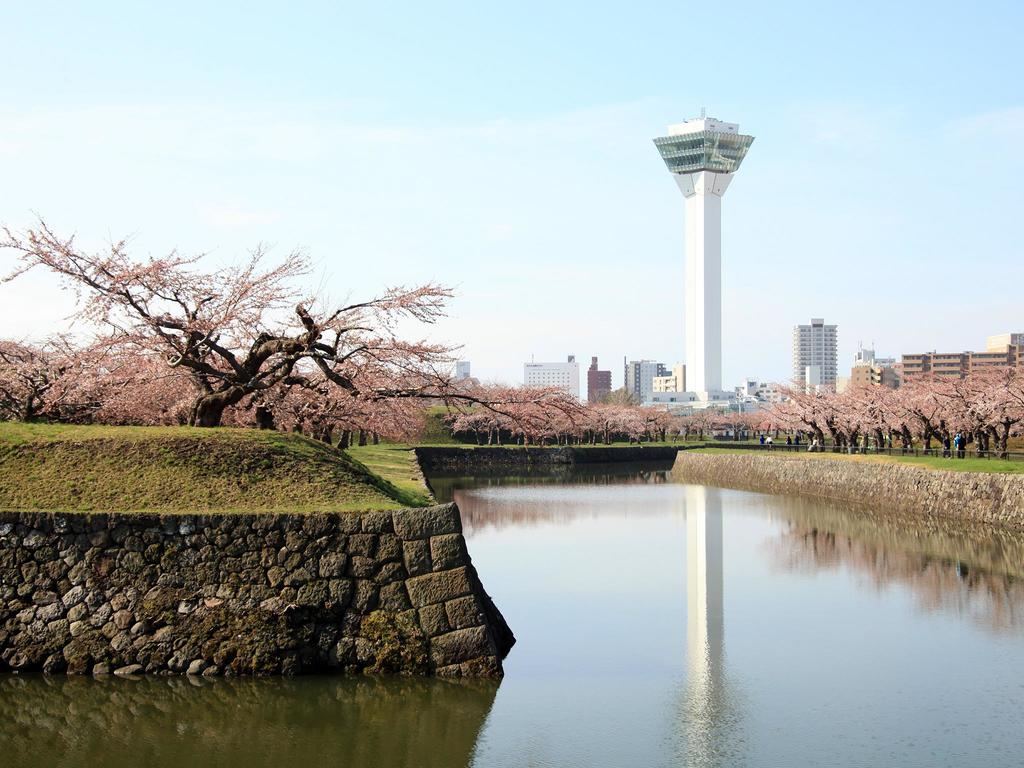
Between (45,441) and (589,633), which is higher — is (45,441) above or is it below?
above

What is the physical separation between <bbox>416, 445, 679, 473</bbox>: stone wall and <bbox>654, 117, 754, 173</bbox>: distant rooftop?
97757 millimetres

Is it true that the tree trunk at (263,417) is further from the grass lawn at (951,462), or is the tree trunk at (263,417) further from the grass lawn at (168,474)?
the grass lawn at (951,462)

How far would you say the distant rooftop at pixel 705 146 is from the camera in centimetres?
15950

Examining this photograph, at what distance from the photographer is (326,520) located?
11.3m

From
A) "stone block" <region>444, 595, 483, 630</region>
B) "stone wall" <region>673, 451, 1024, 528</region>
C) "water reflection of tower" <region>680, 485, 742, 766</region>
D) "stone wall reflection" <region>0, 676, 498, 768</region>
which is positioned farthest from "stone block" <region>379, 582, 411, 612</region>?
"stone wall" <region>673, 451, 1024, 528</region>

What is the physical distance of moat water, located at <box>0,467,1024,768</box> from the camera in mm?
9641

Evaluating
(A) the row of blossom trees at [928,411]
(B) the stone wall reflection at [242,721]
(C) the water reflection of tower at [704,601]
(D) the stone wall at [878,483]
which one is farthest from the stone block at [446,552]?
(A) the row of blossom trees at [928,411]

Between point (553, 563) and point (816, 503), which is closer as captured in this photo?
point (553, 563)

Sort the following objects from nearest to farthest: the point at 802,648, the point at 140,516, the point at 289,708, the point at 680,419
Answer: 1. the point at 289,708
2. the point at 140,516
3. the point at 802,648
4. the point at 680,419

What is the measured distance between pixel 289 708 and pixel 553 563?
11586mm

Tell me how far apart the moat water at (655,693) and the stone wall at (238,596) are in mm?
311

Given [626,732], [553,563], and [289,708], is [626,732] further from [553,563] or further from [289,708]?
[553,563]

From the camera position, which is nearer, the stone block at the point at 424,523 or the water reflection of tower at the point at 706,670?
the water reflection of tower at the point at 706,670

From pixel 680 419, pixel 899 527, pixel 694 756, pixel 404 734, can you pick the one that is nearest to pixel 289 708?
pixel 404 734
